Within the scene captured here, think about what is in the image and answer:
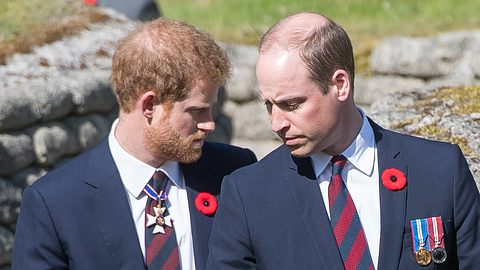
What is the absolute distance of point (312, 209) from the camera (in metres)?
3.80

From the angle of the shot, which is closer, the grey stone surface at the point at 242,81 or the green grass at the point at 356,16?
the grey stone surface at the point at 242,81

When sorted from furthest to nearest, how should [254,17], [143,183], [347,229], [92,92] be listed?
1. [254,17]
2. [92,92]
3. [143,183]
4. [347,229]

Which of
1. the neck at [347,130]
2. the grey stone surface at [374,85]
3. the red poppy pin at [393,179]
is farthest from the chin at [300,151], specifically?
the grey stone surface at [374,85]

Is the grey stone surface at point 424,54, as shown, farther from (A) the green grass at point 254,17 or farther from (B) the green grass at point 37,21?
(B) the green grass at point 37,21

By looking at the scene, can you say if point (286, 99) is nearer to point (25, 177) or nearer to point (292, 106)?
point (292, 106)

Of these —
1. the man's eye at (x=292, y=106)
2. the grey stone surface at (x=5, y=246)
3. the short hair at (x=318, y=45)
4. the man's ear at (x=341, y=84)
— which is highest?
the short hair at (x=318, y=45)

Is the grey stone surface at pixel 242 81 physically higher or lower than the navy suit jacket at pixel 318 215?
lower

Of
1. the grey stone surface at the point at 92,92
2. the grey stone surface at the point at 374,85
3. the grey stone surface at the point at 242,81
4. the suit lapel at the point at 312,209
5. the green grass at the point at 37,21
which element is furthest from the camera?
the grey stone surface at the point at 242,81

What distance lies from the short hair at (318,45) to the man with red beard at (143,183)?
52 cm

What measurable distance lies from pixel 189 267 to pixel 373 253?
75 centimetres

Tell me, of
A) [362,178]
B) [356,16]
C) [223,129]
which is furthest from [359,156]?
[356,16]

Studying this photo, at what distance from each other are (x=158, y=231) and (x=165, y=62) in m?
0.57

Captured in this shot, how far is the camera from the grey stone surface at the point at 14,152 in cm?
655

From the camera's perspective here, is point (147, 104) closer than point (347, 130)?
No
